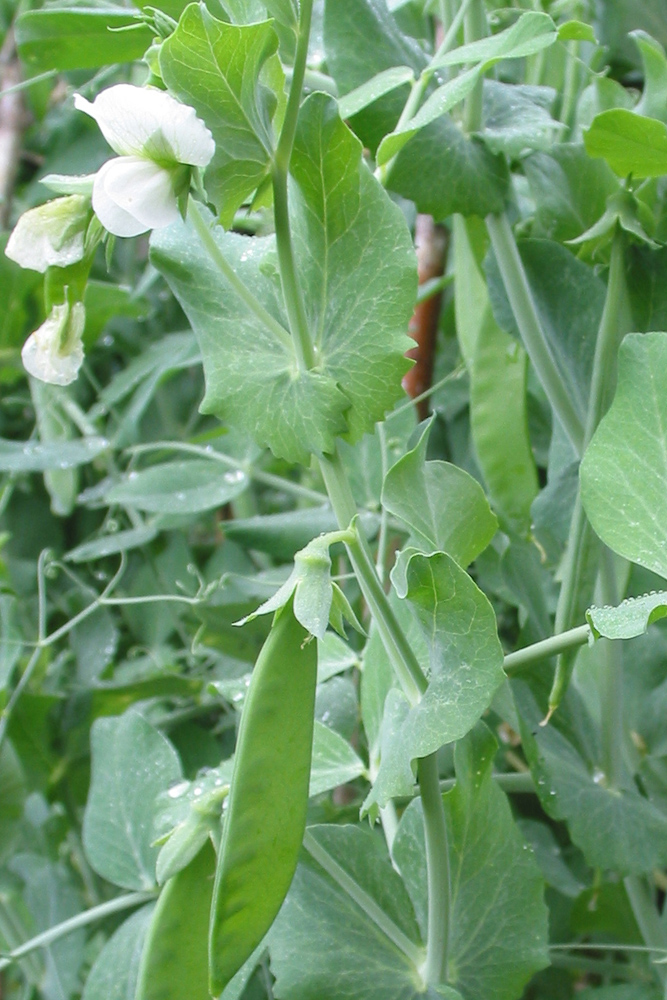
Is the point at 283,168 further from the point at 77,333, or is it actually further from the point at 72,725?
the point at 72,725

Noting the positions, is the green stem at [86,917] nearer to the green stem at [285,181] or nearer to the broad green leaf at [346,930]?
the broad green leaf at [346,930]

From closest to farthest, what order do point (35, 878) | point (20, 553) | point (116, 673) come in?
point (35, 878)
point (116, 673)
point (20, 553)

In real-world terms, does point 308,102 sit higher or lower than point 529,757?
higher

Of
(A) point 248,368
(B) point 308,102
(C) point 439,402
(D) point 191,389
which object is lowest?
(D) point 191,389

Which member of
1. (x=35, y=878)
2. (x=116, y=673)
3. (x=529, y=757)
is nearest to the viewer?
(x=529, y=757)

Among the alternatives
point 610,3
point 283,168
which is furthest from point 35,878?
point 610,3

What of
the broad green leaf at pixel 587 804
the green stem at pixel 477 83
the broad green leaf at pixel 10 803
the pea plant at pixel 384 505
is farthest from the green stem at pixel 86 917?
the green stem at pixel 477 83

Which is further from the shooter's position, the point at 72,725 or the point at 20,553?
the point at 20,553
